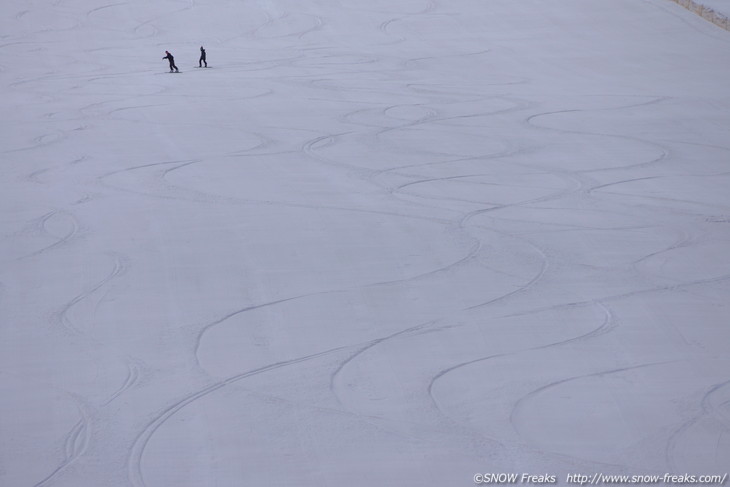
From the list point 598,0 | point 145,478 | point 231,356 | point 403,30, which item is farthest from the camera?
point 598,0

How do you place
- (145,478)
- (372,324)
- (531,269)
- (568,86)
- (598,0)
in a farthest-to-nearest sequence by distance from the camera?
(598,0), (568,86), (531,269), (372,324), (145,478)

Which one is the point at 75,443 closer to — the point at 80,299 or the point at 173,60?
the point at 80,299

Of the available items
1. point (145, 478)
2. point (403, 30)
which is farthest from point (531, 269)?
point (403, 30)

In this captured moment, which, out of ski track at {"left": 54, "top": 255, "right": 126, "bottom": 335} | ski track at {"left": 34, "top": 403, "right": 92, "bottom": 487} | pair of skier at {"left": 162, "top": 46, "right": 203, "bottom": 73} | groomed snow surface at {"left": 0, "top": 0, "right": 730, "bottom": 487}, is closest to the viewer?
ski track at {"left": 34, "top": 403, "right": 92, "bottom": 487}

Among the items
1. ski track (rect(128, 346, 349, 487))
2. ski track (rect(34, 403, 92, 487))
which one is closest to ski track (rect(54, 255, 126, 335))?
ski track (rect(34, 403, 92, 487))

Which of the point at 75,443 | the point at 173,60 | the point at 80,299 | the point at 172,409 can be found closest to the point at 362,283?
the point at 80,299

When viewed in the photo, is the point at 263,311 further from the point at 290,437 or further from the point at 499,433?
the point at 499,433

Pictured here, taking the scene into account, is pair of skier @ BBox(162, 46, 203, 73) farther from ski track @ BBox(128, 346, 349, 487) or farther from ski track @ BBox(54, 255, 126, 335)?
ski track @ BBox(128, 346, 349, 487)

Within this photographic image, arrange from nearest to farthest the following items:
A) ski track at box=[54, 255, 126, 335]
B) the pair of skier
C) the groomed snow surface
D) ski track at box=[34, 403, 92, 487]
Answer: ski track at box=[34, 403, 92, 487]
the groomed snow surface
ski track at box=[54, 255, 126, 335]
the pair of skier

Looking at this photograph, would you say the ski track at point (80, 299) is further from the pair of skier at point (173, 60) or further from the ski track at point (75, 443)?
the pair of skier at point (173, 60)
